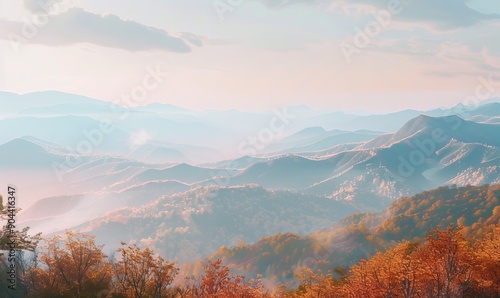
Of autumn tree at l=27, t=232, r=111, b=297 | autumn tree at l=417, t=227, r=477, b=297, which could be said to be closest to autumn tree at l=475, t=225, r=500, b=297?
autumn tree at l=417, t=227, r=477, b=297

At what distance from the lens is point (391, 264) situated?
48.3m

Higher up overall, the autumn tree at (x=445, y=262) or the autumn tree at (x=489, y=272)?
the autumn tree at (x=445, y=262)

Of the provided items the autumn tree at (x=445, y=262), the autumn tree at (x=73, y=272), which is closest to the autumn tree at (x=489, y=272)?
the autumn tree at (x=445, y=262)

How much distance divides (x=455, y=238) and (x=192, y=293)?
110ft

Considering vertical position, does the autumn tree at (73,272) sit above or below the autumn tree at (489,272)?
above

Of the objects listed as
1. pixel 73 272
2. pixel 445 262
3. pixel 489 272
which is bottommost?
pixel 489 272

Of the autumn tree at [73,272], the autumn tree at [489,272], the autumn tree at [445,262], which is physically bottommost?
the autumn tree at [489,272]

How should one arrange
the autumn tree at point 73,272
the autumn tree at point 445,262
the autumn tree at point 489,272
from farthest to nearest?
the autumn tree at point 73,272
the autumn tree at point 489,272
the autumn tree at point 445,262

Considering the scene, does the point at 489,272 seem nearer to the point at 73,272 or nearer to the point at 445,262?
the point at 445,262

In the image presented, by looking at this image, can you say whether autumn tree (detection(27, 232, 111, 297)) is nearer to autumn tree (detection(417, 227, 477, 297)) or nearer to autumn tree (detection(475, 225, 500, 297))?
autumn tree (detection(417, 227, 477, 297))

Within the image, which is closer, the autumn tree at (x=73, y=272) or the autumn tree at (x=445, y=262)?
the autumn tree at (x=445, y=262)

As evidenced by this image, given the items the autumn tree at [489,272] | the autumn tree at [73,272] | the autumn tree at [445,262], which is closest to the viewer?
the autumn tree at [445,262]

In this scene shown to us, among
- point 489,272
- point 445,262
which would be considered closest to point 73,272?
point 445,262

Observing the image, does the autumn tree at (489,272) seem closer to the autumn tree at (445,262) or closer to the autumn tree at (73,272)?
the autumn tree at (445,262)
